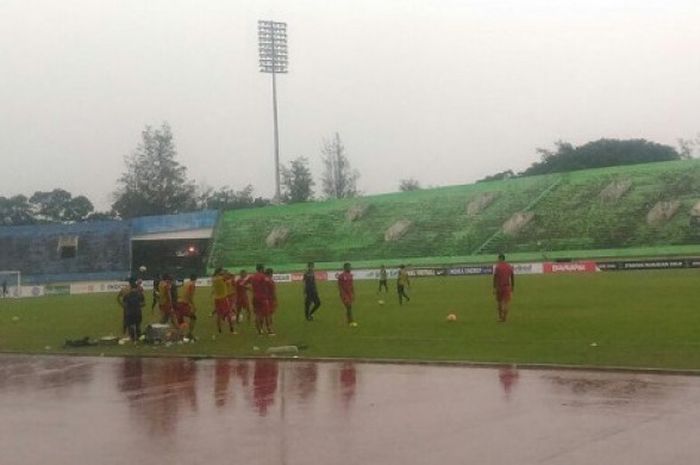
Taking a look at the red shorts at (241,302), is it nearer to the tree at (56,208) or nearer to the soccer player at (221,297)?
the soccer player at (221,297)

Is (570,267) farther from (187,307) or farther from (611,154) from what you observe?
(611,154)

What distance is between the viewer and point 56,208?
119875 millimetres

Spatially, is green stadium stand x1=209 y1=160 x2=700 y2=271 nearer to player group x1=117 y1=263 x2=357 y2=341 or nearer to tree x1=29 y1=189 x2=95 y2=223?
player group x1=117 y1=263 x2=357 y2=341

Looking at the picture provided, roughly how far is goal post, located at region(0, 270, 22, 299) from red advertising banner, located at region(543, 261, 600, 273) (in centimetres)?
3559

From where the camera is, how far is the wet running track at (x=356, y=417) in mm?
8883

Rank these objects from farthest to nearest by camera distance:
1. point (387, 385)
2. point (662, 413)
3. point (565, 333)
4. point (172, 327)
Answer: point (172, 327), point (565, 333), point (387, 385), point (662, 413)

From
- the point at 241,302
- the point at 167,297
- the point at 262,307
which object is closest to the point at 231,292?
the point at 241,302

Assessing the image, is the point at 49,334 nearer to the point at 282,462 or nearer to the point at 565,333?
the point at 565,333

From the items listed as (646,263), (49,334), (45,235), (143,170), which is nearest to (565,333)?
(49,334)

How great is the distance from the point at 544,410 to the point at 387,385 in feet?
10.6

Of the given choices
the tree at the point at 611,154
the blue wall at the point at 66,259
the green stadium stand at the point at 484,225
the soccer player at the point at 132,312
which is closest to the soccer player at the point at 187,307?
the soccer player at the point at 132,312

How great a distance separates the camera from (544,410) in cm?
1082

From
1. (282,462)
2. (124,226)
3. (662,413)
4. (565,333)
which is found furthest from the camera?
(124,226)

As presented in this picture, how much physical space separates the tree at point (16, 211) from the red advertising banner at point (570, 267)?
82.2 meters
